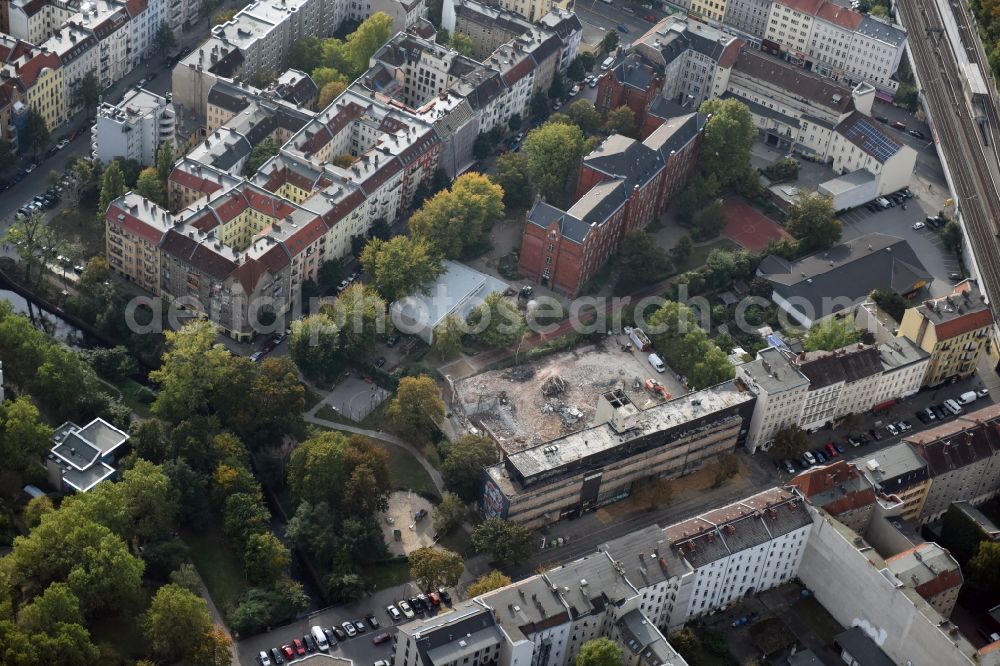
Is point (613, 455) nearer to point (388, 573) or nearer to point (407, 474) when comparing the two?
point (407, 474)

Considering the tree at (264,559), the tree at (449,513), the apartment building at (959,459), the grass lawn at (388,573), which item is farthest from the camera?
the apartment building at (959,459)

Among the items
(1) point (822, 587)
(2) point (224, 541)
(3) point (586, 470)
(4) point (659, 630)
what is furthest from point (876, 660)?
(2) point (224, 541)

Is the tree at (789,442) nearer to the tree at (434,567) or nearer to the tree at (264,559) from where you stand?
the tree at (434,567)

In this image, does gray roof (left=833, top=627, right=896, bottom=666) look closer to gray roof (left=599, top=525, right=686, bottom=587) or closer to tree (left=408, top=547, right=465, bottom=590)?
gray roof (left=599, top=525, right=686, bottom=587)

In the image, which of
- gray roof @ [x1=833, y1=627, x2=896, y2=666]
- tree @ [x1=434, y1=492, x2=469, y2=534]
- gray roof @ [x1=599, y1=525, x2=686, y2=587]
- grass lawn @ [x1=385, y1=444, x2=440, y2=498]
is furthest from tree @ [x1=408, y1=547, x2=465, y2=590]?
gray roof @ [x1=833, y1=627, x2=896, y2=666]

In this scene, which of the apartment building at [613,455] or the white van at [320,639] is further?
the apartment building at [613,455]

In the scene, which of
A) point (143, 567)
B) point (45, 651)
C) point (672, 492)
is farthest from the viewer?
point (672, 492)

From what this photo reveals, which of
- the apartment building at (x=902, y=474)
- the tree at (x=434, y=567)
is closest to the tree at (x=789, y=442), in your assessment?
the apartment building at (x=902, y=474)

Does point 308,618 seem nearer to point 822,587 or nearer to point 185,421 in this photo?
point 185,421
